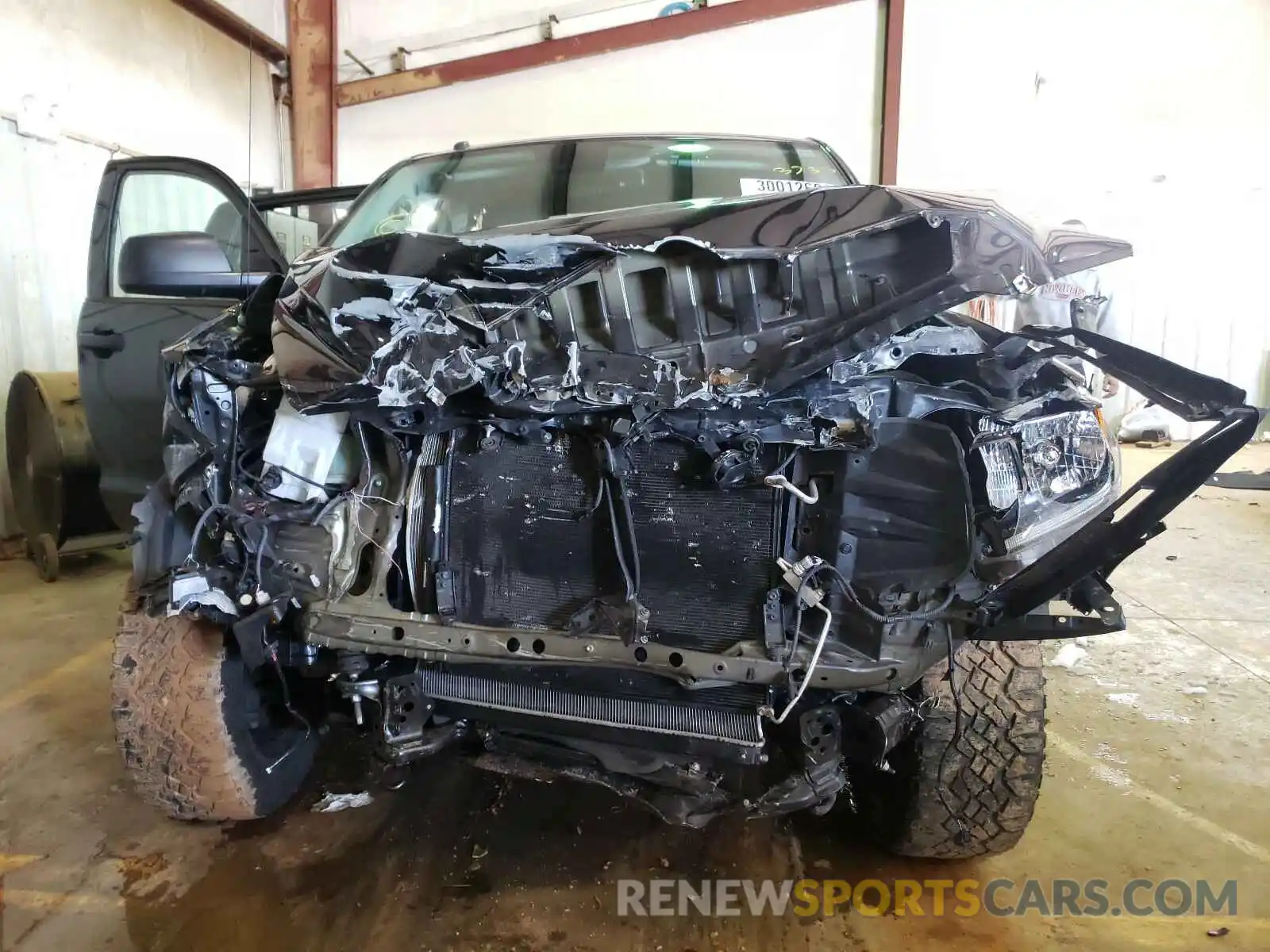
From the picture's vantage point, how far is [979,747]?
5.98 feet

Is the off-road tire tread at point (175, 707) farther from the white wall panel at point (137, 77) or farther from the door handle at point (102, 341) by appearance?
the white wall panel at point (137, 77)

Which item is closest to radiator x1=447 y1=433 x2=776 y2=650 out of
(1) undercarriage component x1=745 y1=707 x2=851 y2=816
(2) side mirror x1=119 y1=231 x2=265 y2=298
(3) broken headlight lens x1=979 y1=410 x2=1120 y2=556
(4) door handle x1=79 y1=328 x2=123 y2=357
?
(1) undercarriage component x1=745 y1=707 x2=851 y2=816

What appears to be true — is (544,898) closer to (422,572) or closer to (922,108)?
(422,572)

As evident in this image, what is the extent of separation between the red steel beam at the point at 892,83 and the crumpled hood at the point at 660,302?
6.15 m

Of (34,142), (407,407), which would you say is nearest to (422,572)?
(407,407)

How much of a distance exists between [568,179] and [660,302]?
1.37 m

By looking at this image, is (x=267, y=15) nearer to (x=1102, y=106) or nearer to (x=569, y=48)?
(x=569, y=48)

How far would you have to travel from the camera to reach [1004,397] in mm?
1628

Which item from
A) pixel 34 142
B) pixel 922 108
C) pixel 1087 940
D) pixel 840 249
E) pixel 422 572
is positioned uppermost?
pixel 922 108

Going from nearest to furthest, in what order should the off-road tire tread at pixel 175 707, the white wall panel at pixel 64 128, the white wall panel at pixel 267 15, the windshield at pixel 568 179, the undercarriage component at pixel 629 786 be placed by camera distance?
the undercarriage component at pixel 629 786
the off-road tire tread at pixel 175 707
the windshield at pixel 568 179
the white wall panel at pixel 64 128
the white wall panel at pixel 267 15

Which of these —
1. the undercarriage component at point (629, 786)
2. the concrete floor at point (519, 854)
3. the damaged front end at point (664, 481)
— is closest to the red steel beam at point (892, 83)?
the concrete floor at point (519, 854)

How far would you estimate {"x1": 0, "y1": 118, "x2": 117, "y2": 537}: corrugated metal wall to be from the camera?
4613mm

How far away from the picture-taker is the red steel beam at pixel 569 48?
277 inches

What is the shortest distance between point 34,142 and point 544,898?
5.25 metres
